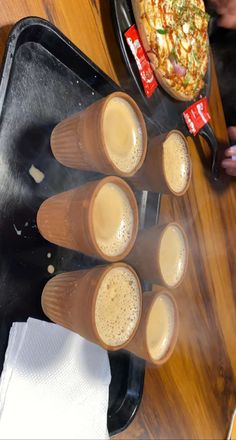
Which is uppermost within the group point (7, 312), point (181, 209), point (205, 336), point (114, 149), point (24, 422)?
point (114, 149)

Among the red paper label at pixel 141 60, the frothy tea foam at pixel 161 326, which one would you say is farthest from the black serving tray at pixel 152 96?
the frothy tea foam at pixel 161 326

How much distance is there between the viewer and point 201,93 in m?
1.64

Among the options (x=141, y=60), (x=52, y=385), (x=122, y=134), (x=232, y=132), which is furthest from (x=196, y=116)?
(x=52, y=385)

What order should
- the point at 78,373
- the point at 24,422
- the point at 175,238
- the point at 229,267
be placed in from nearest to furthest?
the point at 24,422, the point at 78,373, the point at 175,238, the point at 229,267

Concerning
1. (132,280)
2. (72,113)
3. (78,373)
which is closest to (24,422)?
(78,373)

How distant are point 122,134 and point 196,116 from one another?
0.57 m

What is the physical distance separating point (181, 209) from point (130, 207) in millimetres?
577

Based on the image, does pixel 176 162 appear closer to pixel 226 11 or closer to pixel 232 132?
pixel 232 132

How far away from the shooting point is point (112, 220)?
1.00 metres

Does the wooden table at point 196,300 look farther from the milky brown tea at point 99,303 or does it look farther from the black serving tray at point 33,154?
the milky brown tea at point 99,303

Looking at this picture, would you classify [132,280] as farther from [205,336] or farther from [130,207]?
[205,336]

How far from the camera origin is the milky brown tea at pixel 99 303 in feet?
3.10

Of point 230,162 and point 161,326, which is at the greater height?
point 161,326

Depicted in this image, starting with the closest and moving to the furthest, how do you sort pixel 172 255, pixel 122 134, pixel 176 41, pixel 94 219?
1. pixel 94 219
2. pixel 122 134
3. pixel 172 255
4. pixel 176 41
